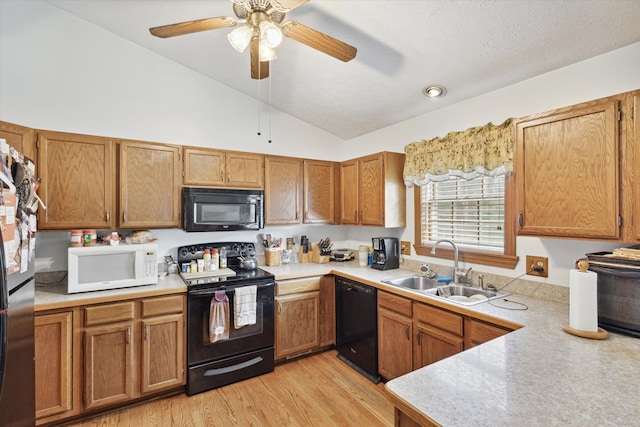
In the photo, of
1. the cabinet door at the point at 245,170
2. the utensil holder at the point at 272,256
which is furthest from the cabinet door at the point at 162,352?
the cabinet door at the point at 245,170

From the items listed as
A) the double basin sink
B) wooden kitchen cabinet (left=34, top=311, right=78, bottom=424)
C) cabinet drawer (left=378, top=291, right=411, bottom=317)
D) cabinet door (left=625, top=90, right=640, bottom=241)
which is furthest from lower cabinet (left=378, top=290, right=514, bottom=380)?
wooden kitchen cabinet (left=34, top=311, right=78, bottom=424)

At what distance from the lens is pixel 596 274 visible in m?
1.48

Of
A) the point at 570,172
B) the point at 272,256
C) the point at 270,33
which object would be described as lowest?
the point at 272,256

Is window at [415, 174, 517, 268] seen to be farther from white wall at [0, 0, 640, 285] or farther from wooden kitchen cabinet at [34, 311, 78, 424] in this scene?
wooden kitchen cabinet at [34, 311, 78, 424]

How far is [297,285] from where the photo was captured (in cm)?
288

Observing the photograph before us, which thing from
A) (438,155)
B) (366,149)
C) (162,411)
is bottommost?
(162,411)

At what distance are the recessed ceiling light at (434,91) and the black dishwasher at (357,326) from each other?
5.64 feet

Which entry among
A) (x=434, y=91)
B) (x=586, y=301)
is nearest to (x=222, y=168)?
(x=434, y=91)

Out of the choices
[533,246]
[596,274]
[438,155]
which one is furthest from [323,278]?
[596,274]

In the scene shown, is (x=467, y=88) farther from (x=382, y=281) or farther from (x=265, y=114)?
(x=265, y=114)

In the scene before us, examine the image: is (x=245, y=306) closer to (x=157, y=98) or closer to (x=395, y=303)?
(x=395, y=303)

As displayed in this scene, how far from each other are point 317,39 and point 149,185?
1.84 metres

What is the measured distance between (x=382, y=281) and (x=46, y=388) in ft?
8.13

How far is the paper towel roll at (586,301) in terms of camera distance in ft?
4.76
